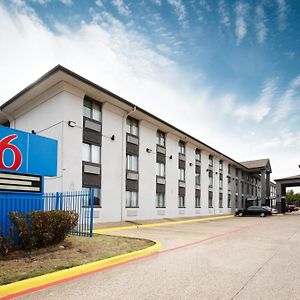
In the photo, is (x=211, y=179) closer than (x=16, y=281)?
No

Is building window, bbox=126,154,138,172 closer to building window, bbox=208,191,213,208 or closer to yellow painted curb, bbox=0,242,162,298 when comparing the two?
yellow painted curb, bbox=0,242,162,298

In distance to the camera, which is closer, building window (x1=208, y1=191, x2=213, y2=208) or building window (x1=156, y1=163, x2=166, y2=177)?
building window (x1=156, y1=163, x2=166, y2=177)

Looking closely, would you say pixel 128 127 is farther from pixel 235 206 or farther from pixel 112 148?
pixel 235 206

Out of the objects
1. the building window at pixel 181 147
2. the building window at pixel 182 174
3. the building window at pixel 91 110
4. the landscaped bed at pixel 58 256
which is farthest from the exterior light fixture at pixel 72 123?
the building window at pixel 182 174

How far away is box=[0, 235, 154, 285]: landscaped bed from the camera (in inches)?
274

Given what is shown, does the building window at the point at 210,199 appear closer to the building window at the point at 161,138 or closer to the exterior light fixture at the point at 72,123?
the building window at the point at 161,138

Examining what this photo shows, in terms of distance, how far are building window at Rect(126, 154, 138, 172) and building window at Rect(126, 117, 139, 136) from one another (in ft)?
6.64

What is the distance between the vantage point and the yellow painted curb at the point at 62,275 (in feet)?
19.2

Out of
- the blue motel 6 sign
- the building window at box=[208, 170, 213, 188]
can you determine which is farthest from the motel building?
the blue motel 6 sign

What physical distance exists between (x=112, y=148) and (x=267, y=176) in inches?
1745

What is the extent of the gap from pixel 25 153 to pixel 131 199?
15.0 meters

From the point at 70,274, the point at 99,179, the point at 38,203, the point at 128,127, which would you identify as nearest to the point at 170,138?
the point at 128,127

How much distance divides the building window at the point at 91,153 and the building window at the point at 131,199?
4.46m

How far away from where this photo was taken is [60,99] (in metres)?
19.3
